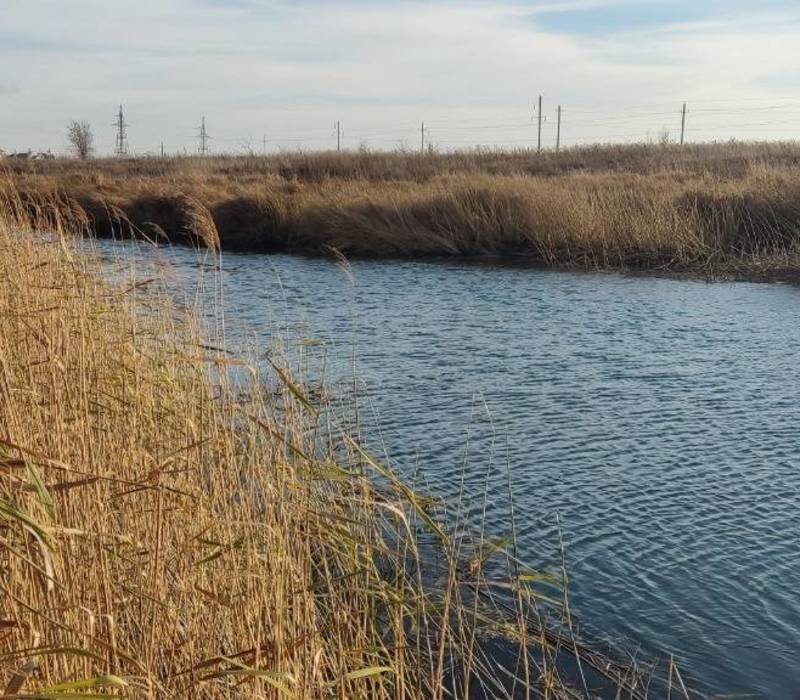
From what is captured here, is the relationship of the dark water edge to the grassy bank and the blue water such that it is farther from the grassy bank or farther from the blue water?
the blue water

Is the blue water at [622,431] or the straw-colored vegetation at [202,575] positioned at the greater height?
the straw-colored vegetation at [202,575]

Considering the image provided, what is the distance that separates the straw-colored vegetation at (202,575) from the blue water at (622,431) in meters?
0.47

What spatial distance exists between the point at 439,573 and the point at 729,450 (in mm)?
2592

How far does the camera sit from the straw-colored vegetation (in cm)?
255

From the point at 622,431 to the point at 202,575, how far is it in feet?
13.7

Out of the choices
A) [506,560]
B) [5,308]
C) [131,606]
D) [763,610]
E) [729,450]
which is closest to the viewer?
[131,606]

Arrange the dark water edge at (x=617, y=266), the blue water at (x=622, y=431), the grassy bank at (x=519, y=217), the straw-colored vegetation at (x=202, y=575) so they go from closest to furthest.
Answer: the straw-colored vegetation at (x=202, y=575), the blue water at (x=622, y=431), the dark water edge at (x=617, y=266), the grassy bank at (x=519, y=217)

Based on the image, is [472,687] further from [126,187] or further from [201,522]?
[126,187]

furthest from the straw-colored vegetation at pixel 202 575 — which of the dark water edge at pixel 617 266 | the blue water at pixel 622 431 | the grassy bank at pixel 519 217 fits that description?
the dark water edge at pixel 617 266

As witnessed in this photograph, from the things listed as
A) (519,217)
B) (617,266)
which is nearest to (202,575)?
(617,266)

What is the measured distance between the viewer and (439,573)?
4.66m

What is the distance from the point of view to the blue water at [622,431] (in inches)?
176

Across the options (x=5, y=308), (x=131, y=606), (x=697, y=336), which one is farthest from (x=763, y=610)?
(x=697, y=336)

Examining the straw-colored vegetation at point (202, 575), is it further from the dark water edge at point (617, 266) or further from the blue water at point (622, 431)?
the dark water edge at point (617, 266)
